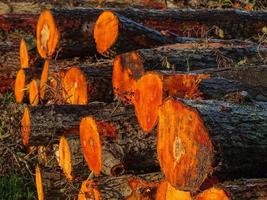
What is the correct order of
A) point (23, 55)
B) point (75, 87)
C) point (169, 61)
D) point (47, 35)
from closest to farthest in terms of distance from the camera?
1. point (169, 61)
2. point (75, 87)
3. point (47, 35)
4. point (23, 55)

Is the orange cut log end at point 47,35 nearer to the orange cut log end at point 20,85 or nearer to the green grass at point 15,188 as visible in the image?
the orange cut log end at point 20,85

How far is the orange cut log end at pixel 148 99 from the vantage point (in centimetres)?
423

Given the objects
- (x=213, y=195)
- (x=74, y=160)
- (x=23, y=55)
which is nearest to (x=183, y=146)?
(x=213, y=195)

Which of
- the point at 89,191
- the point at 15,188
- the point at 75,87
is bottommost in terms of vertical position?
the point at 15,188

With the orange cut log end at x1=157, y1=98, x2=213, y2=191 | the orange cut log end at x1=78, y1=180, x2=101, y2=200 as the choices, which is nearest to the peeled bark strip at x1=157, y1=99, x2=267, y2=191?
the orange cut log end at x1=157, y1=98, x2=213, y2=191

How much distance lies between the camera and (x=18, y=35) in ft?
28.8

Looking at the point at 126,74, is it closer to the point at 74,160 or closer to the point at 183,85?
the point at 74,160

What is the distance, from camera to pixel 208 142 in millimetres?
3246

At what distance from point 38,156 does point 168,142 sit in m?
3.07

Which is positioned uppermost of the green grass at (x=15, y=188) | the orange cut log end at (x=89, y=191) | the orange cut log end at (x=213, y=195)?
the orange cut log end at (x=213, y=195)

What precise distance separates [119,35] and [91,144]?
1.74m

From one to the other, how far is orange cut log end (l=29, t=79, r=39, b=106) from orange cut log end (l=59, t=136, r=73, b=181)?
1.78m

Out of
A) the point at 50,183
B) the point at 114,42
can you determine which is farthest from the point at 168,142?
the point at 114,42

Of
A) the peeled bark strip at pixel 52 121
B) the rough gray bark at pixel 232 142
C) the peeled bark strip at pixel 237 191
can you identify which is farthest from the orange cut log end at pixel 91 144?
the peeled bark strip at pixel 237 191
